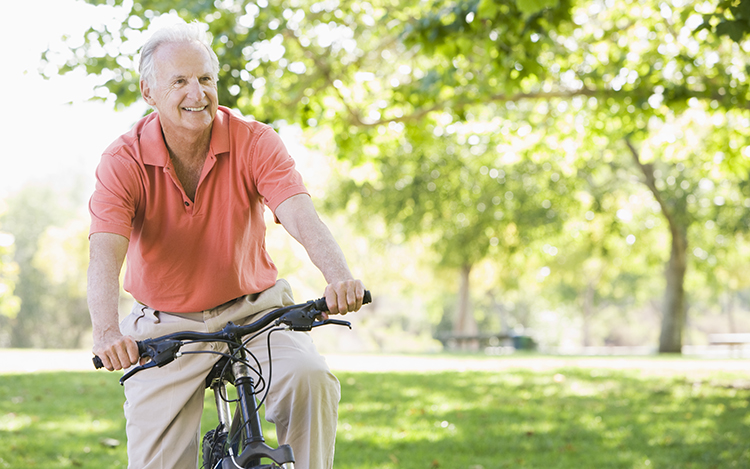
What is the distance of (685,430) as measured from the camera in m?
7.25

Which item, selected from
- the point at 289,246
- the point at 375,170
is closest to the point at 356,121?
the point at 375,170

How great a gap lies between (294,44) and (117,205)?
29.2 feet

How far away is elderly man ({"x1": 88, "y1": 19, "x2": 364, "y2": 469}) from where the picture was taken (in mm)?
2641

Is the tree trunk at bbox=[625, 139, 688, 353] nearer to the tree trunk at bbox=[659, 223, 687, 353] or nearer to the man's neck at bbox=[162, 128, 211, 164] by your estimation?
the tree trunk at bbox=[659, 223, 687, 353]

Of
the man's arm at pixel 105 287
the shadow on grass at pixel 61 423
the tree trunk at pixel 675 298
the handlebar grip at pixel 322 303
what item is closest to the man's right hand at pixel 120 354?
the man's arm at pixel 105 287

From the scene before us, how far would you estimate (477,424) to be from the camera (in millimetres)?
7520

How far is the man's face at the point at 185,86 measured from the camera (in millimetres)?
2771

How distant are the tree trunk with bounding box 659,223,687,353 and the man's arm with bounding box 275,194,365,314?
21.6m

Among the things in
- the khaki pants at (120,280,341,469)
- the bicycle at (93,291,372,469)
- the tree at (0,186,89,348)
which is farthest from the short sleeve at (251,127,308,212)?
the tree at (0,186,89,348)

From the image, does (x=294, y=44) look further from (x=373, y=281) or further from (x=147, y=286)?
(x=373, y=281)

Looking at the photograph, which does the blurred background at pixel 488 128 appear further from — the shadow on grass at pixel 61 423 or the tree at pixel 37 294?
the shadow on grass at pixel 61 423

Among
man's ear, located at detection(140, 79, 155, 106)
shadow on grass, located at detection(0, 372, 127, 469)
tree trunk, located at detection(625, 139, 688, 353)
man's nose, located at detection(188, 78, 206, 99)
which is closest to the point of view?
man's nose, located at detection(188, 78, 206, 99)

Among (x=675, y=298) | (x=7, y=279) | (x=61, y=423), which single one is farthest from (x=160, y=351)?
(x=7, y=279)

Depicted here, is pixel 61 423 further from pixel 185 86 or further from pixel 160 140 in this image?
pixel 185 86
